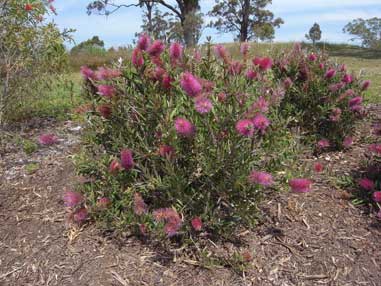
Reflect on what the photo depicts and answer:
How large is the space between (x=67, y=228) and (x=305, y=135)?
6.60 ft

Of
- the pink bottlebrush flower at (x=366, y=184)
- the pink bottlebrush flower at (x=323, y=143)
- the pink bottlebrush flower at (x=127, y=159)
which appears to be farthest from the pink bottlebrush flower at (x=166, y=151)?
the pink bottlebrush flower at (x=323, y=143)

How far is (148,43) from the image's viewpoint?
2385 millimetres

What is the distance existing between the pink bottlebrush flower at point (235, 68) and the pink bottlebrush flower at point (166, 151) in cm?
60

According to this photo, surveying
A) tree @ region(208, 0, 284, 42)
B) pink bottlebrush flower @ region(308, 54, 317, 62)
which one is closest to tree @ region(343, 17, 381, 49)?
tree @ region(208, 0, 284, 42)

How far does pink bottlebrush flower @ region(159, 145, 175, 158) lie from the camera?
2.23 metres

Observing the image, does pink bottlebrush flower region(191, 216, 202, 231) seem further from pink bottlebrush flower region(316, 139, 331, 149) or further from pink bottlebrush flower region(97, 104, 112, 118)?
pink bottlebrush flower region(316, 139, 331, 149)

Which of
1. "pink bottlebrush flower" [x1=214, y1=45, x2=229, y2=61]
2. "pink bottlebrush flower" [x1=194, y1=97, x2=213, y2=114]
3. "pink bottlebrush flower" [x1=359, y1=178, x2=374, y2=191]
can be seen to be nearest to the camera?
"pink bottlebrush flower" [x1=194, y1=97, x2=213, y2=114]

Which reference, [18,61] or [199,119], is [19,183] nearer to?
[18,61]

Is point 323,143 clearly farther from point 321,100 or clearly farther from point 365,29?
point 365,29

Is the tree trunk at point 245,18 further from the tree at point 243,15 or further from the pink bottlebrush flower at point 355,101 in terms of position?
the pink bottlebrush flower at point 355,101

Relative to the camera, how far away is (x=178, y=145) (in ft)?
7.60

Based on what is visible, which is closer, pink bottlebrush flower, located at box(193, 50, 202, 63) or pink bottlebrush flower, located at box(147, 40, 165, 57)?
pink bottlebrush flower, located at box(147, 40, 165, 57)

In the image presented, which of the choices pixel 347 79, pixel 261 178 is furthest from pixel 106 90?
pixel 347 79

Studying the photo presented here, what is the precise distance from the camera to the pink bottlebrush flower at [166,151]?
2.23m
